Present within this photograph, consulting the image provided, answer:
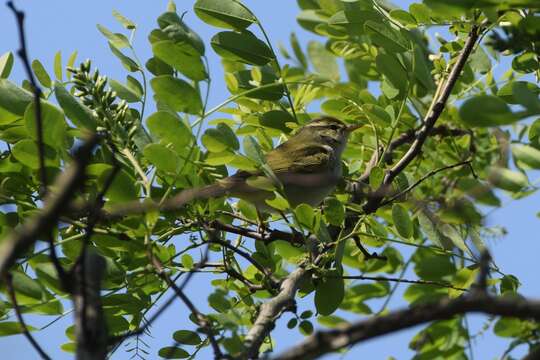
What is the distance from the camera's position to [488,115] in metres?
1.96

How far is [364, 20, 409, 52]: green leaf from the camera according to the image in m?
3.21

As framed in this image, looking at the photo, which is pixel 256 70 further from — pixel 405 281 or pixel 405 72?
pixel 405 281

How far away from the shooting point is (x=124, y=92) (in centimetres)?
329

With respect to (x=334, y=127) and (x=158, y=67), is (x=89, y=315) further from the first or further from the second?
(x=334, y=127)

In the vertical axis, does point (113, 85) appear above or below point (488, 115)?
above

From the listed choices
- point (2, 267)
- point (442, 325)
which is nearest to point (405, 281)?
point (442, 325)

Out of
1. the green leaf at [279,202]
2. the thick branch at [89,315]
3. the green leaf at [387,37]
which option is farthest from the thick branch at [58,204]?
the green leaf at [387,37]

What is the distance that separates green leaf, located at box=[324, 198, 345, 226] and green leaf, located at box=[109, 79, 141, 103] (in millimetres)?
876

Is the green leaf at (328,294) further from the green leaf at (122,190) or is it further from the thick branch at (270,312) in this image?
the green leaf at (122,190)

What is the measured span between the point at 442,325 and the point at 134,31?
5.81ft

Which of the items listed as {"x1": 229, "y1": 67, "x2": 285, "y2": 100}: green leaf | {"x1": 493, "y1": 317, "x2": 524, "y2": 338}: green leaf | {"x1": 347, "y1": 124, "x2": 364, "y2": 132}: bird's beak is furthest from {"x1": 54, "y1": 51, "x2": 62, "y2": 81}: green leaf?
{"x1": 493, "y1": 317, "x2": 524, "y2": 338}: green leaf

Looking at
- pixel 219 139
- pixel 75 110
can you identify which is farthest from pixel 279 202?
pixel 75 110

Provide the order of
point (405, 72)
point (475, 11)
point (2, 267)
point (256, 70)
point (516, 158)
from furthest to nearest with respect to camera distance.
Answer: point (256, 70)
point (405, 72)
point (475, 11)
point (516, 158)
point (2, 267)

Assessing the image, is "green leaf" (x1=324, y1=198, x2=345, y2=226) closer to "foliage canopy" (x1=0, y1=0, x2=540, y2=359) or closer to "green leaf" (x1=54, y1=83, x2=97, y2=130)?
"foliage canopy" (x1=0, y1=0, x2=540, y2=359)
